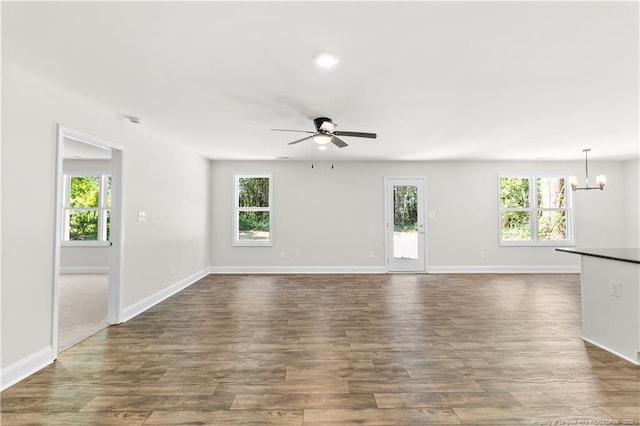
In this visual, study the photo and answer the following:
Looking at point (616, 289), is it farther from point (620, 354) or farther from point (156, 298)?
point (156, 298)

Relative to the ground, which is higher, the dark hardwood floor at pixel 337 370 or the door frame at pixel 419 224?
the door frame at pixel 419 224

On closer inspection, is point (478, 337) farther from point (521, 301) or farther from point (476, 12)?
point (476, 12)

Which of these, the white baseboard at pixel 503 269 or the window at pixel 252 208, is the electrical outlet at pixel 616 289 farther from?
the window at pixel 252 208

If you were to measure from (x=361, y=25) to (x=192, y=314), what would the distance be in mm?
3620

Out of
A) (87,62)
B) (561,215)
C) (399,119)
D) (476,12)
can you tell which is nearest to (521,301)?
(399,119)

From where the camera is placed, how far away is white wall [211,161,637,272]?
21.5 feet

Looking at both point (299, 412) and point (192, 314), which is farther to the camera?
point (192, 314)

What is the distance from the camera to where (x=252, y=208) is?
6629mm

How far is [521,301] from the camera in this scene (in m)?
4.36

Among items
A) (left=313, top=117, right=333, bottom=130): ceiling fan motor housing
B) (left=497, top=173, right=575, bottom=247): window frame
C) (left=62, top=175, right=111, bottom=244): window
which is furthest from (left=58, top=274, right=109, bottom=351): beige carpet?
(left=497, top=173, right=575, bottom=247): window frame

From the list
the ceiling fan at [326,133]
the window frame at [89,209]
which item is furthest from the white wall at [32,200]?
the window frame at [89,209]

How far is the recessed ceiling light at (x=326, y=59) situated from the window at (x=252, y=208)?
450 centimetres

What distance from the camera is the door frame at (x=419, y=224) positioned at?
6.57m

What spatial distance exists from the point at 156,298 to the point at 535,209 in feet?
24.7
